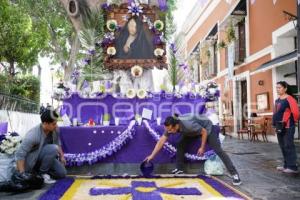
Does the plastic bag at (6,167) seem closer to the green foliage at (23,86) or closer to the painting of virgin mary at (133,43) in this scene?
the painting of virgin mary at (133,43)

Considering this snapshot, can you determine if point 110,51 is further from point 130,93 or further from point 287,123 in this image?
point 287,123

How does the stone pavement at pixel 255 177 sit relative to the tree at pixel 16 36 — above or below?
below

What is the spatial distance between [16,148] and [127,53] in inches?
125

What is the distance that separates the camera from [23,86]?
19422 millimetres

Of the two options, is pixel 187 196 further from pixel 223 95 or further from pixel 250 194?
pixel 223 95

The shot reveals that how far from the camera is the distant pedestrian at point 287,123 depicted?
22.9 feet

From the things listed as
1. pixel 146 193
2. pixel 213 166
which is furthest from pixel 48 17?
pixel 146 193

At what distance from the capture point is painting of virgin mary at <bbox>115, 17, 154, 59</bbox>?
8.24 m

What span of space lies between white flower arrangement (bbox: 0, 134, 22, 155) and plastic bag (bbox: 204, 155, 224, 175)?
294cm

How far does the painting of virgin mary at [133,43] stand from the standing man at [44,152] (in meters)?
2.63

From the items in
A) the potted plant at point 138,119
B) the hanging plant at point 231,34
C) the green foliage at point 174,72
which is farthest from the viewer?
the hanging plant at point 231,34

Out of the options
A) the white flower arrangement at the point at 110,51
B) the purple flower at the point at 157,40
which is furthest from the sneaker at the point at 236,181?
the white flower arrangement at the point at 110,51

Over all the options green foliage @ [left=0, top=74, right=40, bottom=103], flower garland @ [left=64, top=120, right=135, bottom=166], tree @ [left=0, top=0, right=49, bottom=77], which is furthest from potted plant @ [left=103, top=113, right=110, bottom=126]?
tree @ [left=0, top=0, right=49, bottom=77]

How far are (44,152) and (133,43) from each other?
318 centimetres
